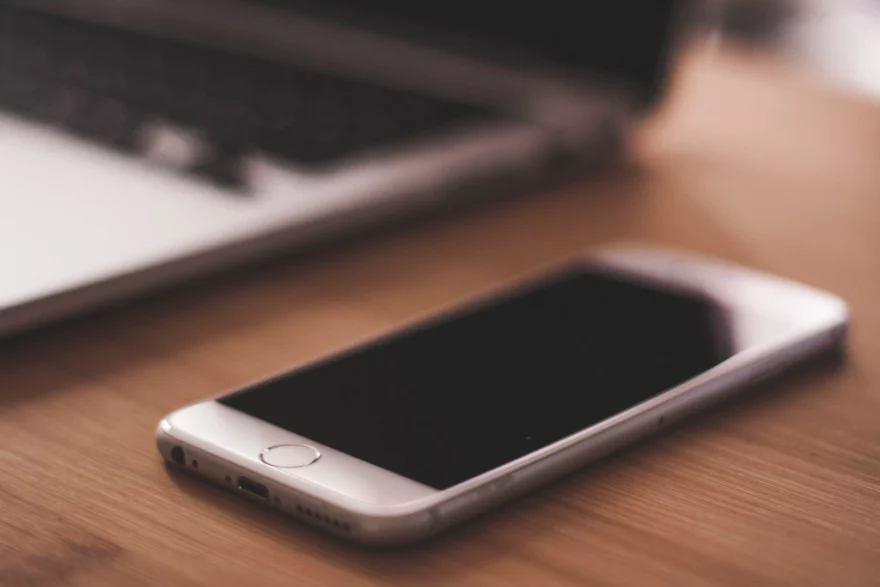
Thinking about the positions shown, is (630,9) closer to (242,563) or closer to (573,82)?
(573,82)

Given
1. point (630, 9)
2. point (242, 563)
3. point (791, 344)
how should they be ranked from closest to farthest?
point (242, 563) → point (791, 344) → point (630, 9)

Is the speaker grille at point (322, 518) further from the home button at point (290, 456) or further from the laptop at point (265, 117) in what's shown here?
the laptop at point (265, 117)

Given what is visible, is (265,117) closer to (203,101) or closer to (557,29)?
(203,101)

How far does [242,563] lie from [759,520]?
16 centimetres

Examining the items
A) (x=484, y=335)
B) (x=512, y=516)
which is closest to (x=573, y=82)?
(x=484, y=335)

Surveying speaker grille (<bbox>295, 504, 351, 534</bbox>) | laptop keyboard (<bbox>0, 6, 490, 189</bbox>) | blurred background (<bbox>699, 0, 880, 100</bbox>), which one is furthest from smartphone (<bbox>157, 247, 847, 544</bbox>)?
blurred background (<bbox>699, 0, 880, 100</bbox>)

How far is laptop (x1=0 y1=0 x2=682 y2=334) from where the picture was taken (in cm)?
46

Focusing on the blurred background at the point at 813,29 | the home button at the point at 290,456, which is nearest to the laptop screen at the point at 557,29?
the home button at the point at 290,456

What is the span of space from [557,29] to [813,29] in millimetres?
1758

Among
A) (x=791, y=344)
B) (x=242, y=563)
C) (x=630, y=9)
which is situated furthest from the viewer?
(x=630, y=9)

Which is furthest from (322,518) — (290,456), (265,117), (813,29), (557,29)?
(813,29)

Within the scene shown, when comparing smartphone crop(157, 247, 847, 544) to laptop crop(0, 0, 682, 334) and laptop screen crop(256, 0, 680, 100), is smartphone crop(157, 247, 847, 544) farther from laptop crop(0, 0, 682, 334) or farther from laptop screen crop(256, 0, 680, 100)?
laptop screen crop(256, 0, 680, 100)

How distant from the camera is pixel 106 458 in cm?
35

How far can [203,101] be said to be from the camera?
647 mm
